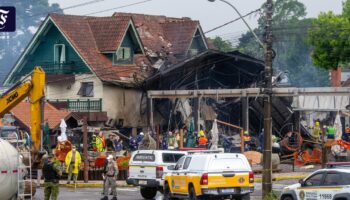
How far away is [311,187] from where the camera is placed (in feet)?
92.1

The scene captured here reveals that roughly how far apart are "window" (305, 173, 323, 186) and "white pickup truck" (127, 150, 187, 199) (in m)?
8.01

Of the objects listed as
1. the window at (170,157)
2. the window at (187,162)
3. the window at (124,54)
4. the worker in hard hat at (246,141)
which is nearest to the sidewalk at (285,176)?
the worker in hard hat at (246,141)

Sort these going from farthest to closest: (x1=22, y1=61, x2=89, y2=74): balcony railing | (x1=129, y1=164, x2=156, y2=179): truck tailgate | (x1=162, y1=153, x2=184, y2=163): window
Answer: (x1=22, y1=61, x2=89, y2=74): balcony railing, (x1=162, y1=153, x2=184, y2=163): window, (x1=129, y1=164, x2=156, y2=179): truck tailgate

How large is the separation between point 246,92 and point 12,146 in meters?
24.6

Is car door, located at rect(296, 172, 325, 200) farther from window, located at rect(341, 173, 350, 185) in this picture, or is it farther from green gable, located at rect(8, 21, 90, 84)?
green gable, located at rect(8, 21, 90, 84)

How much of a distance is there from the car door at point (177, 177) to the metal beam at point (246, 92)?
615 inches

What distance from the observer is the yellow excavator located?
2957cm

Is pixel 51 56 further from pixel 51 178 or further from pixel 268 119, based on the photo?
pixel 268 119

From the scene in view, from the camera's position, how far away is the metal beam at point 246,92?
50.9m

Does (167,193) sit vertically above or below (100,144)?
below

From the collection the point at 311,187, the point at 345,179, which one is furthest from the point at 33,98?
the point at 345,179

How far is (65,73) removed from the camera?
63.8 meters

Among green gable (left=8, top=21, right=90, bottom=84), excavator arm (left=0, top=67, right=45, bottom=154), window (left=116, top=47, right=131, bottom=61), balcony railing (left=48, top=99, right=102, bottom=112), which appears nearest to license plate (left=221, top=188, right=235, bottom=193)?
excavator arm (left=0, top=67, right=45, bottom=154)

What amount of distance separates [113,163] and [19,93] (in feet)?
14.3
